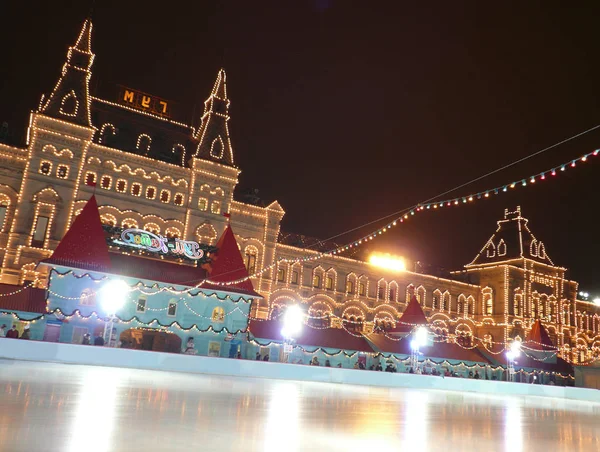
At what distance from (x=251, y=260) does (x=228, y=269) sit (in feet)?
30.2

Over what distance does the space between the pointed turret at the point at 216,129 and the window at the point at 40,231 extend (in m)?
12.5

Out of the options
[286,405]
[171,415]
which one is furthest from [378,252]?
[171,415]

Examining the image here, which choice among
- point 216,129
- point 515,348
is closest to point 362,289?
point 515,348

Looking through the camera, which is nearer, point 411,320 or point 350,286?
point 411,320

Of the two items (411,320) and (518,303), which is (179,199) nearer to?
(411,320)

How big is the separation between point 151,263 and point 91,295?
4444 mm

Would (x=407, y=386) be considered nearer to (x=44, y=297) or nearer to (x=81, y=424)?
(x=44, y=297)

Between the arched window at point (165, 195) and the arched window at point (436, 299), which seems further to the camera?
the arched window at point (436, 299)

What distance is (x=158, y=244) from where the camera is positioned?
1329 inches

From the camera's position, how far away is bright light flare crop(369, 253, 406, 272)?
2036 inches

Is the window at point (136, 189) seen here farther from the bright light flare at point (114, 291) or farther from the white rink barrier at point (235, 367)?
the white rink barrier at point (235, 367)

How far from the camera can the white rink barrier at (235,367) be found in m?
21.6

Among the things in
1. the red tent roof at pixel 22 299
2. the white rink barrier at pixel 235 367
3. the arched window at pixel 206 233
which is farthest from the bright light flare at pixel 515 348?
the red tent roof at pixel 22 299

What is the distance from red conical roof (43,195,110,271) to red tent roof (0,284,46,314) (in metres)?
2.26
